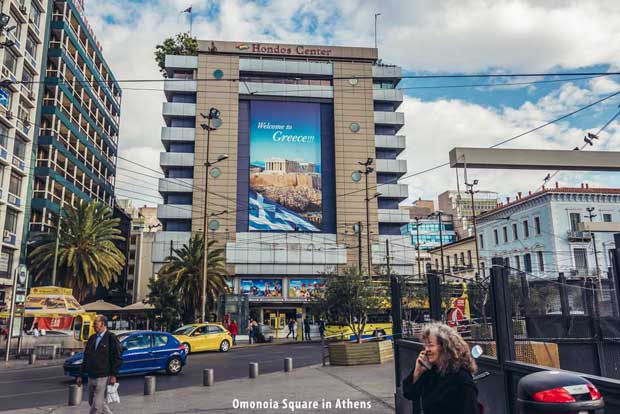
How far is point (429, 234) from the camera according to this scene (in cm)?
9712

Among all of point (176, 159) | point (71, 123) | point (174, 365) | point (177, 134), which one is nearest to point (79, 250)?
point (71, 123)

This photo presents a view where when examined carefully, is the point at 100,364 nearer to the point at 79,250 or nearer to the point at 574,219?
the point at 79,250

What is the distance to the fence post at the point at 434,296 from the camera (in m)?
8.26

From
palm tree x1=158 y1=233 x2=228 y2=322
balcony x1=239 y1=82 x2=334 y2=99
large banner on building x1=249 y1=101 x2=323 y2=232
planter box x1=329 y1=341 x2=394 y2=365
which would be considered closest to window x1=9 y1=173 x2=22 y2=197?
palm tree x1=158 y1=233 x2=228 y2=322

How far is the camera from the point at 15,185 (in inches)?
1532

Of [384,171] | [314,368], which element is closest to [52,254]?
[314,368]

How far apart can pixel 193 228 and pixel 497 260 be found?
49.1 m

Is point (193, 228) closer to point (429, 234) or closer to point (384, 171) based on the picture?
point (384, 171)

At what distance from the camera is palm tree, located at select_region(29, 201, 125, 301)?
127ft

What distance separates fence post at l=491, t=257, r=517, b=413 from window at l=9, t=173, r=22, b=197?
40.1m

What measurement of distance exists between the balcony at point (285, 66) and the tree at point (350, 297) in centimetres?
3609

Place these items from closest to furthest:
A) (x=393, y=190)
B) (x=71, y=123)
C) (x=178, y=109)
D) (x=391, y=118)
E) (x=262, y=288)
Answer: (x=71, y=123)
(x=262, y=288)
(x=178, y=109)
(x=393, y=190)
(x=391, y=118)

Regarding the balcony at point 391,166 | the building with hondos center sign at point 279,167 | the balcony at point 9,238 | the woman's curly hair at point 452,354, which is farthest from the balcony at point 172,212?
the woman's curly hair at point 452,354

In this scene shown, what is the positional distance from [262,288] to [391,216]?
16.4 m
